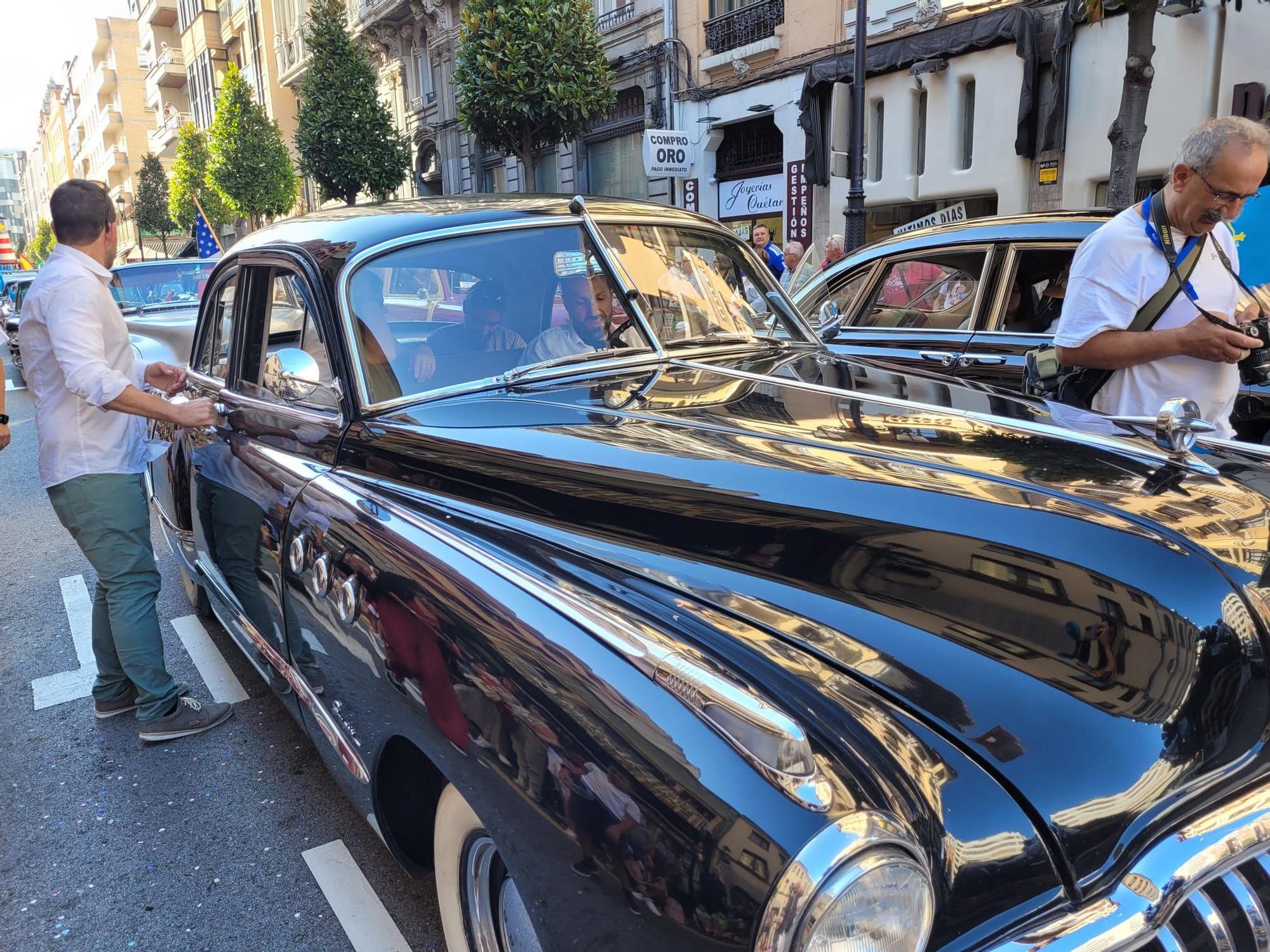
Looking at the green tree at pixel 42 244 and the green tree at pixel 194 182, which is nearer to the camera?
the green tree at pixel 194 182

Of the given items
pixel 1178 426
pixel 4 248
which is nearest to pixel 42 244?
pixel 4 248

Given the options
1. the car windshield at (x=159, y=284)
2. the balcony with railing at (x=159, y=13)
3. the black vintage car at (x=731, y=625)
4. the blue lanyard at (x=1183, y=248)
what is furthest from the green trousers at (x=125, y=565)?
the balcony with railing at (x=159, y=13)

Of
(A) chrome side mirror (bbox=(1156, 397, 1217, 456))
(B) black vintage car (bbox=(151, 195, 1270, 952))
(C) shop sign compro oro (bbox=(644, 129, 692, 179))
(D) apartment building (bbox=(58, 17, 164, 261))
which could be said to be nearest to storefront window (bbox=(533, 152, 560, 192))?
(C) shop sign compro oro (bbox=(644, 129, 692, 179))

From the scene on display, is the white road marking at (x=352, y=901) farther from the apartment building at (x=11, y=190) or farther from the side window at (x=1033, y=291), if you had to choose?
the apartment building at (x=11, y=190)

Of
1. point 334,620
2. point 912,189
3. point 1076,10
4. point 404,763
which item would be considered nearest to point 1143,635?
point 404,763

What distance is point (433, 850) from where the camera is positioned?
1.97 metres

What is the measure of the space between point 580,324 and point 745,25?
584 inches

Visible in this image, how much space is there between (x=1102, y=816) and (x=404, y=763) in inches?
53.3

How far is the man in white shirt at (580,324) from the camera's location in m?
2.67

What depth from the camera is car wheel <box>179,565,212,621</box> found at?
14.2 feet

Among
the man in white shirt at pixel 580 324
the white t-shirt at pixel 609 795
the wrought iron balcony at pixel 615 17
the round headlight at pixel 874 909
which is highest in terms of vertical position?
the wrought iron balcony at pixel 615 17

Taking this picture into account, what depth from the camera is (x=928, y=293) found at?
5090 mm

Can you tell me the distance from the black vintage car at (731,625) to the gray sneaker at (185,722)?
774mm

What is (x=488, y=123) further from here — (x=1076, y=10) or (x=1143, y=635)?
(x=1143, y=635)
